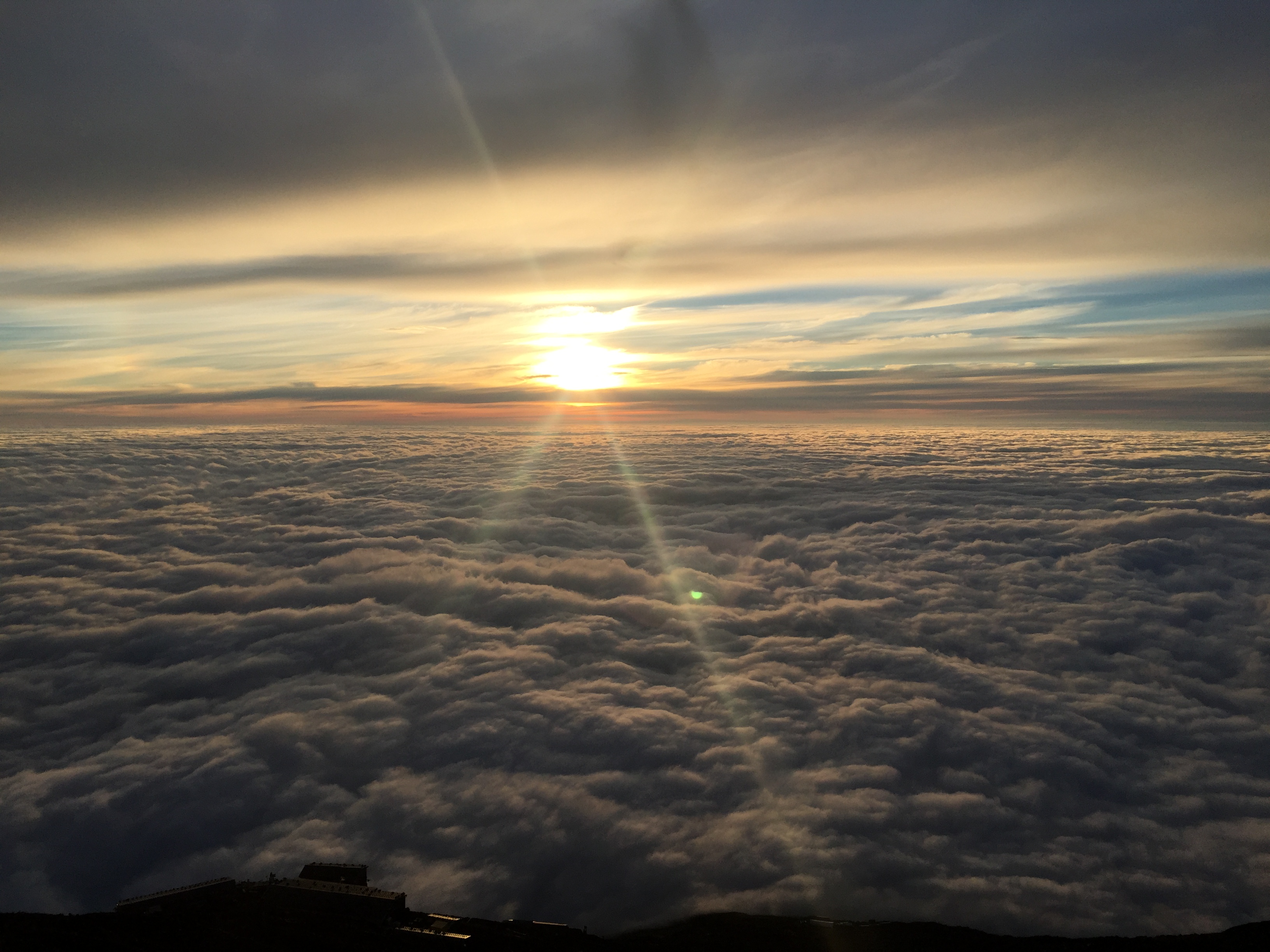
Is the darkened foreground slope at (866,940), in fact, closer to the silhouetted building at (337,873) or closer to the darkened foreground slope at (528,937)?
the darkened foreground slope at (528,937)

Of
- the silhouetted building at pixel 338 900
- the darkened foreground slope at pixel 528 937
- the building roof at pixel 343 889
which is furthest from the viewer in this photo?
the building roof at pixel 343 889

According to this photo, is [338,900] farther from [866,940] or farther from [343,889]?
[866,940]

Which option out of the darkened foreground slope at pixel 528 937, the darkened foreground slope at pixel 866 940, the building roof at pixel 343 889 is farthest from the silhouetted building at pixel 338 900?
the darkened foreground slope at pixel 866 940

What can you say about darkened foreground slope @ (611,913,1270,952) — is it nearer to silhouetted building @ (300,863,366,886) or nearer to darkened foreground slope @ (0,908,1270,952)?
darkened foreground slope @ (0,908,1270,952)

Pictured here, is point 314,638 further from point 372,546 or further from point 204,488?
point 204,488

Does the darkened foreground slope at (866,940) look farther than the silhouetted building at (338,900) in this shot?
Yes

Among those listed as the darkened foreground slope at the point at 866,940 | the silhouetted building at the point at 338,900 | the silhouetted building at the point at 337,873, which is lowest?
the darkened foreground slope at the point at 866,940

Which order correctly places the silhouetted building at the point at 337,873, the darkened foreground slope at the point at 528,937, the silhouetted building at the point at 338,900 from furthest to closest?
the silhouetted building at the point at 337,873, the silhouetted building at the point at 338,900, the darkened foreground slope at the point at 528,937

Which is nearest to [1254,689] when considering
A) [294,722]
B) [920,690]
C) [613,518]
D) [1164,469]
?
[920,690]

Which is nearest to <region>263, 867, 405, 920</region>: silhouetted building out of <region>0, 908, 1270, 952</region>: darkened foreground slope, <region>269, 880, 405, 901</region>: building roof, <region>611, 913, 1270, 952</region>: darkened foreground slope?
<region>269, 880, 405, 901</region>: building roof
